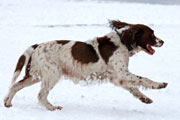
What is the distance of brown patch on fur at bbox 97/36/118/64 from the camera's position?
5.46 m

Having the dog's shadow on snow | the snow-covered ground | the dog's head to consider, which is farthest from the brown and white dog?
the snow-covered ground

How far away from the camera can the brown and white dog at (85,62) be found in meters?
5.43

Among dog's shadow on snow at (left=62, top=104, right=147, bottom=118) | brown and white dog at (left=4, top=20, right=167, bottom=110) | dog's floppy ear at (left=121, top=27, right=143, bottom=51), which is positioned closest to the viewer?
dog's shadow on snow at (left=62, top=104, right=147, bottom=118)

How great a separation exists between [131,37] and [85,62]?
726 millimetres

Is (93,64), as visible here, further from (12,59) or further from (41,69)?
(12,59)

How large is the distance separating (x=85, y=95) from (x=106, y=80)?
3.82ft

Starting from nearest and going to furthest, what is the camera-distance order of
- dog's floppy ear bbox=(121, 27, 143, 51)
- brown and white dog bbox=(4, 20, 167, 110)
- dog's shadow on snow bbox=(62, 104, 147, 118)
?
dog's shadow on snow bbox=(62, 104, 147, 118) < brown and white dog bbox=(4, 20, 167, 110) < dog's floppy ear bbox=(121, 27, 143, 51)

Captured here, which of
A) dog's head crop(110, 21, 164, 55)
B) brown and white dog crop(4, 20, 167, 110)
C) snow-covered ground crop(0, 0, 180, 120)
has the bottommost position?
snow-covered ground crop(0, 0, 180, 120)

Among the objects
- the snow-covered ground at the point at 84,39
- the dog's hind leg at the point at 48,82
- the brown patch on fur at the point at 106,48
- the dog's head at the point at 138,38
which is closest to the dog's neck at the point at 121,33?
the dog's head at the point at 138,38

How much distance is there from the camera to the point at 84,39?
14.6 m

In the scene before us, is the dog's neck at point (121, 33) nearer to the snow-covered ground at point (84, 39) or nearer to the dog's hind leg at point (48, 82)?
the snow-covered ground at point (84, 39)

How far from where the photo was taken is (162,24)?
18938 millimetres

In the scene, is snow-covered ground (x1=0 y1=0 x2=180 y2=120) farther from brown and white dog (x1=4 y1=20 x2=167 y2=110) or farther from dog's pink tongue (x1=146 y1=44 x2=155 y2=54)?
dog's pink tongue (x1=146 y1=44 x2=155 y2=54)

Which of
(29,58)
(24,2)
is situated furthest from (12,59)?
(24,2)
